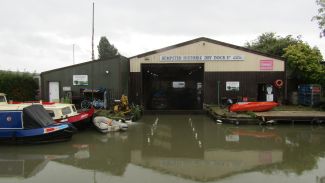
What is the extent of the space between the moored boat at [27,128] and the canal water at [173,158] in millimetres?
313

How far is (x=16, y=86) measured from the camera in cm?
2236

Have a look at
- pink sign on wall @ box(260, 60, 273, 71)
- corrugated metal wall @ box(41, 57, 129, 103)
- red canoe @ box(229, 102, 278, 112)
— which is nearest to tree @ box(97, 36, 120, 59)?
corrugated metal wall @ box(41, 57, 129, 103)

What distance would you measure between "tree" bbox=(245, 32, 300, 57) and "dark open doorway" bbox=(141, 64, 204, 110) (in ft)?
35.2

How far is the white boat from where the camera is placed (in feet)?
51.6

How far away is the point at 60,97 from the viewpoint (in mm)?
24219

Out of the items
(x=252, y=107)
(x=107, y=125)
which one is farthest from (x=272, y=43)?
(x=107, y=125)

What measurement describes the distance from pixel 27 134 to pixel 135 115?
8.30m

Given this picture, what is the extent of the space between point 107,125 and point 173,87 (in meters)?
18.9

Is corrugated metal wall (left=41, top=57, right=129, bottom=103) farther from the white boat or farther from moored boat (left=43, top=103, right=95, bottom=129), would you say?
moored boat (left=43, top=103, right=95, bottom=129)

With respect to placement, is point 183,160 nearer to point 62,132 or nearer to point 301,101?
point 62,132

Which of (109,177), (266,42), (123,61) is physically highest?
(266,42)

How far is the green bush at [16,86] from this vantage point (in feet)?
71.8

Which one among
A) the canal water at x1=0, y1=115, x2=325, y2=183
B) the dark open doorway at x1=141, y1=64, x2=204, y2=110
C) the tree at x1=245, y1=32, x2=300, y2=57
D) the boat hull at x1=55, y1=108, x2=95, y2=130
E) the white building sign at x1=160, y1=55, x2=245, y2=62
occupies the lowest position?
the canal water at x1=0, y1=115, x2=325, y2=183

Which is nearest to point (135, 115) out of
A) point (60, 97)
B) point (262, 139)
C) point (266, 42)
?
point (60, 97)
